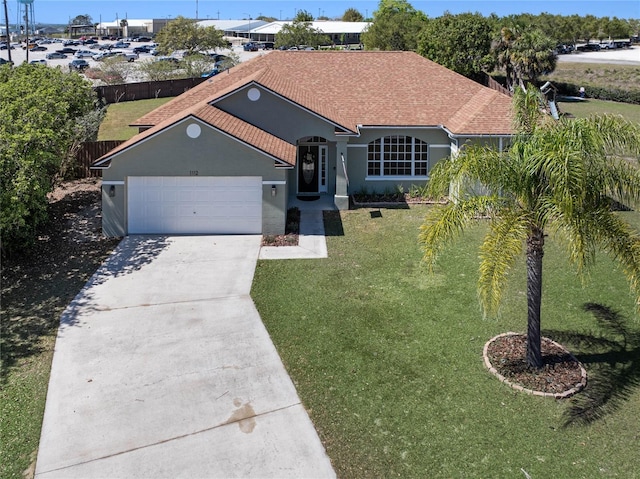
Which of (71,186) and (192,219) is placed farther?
(71,186)

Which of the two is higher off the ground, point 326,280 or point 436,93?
point 436,93

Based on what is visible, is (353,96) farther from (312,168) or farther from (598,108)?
(598,108)

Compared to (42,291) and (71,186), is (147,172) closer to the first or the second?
(42,291)

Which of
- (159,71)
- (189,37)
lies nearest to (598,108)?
(159,71)

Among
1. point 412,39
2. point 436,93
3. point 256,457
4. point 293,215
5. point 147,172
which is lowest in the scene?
point 256,457

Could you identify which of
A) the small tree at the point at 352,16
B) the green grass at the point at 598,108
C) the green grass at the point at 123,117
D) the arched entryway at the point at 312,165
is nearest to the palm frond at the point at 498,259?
the arched entryway at the point at 312,165

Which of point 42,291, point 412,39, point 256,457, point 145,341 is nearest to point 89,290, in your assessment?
point 42,291
